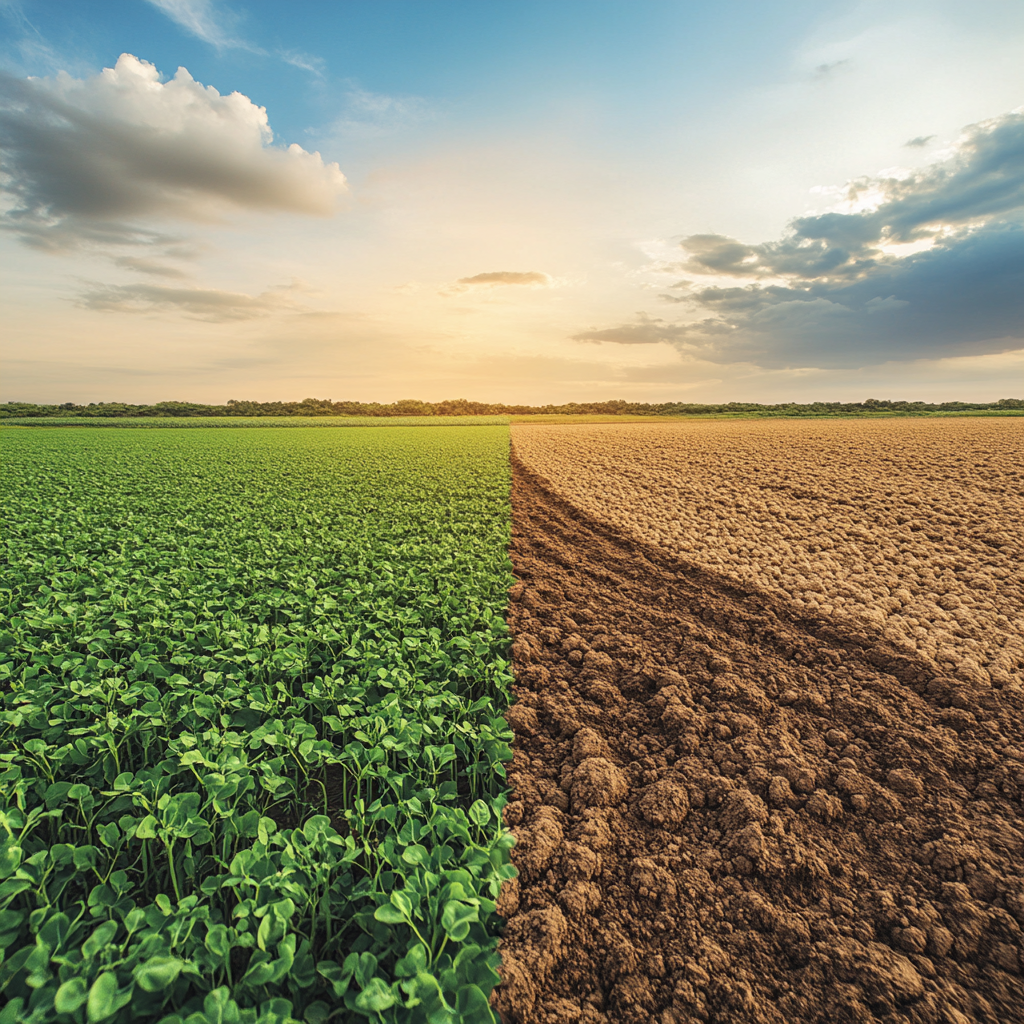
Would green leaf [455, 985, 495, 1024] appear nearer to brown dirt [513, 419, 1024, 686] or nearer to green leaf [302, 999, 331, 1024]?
green leaf [302, 999, 331, 1024]

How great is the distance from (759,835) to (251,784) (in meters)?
3.67

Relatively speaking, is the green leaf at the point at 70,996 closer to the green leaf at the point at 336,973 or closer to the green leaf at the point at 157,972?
the green leaf at the point at 157,972

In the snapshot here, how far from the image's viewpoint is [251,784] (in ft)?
12.4

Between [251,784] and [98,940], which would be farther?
[251,784]

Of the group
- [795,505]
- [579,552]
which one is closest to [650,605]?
[579,552]

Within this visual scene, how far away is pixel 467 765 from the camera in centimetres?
467

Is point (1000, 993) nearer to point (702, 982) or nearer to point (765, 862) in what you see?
point (765, 862)

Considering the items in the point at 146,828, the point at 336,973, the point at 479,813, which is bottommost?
the point at 336,973

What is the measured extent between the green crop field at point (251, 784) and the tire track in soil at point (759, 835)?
1.60 feet

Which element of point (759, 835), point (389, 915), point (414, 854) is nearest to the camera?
point (389, 915)

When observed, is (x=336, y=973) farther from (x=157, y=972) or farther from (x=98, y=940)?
(x=98, y=940)

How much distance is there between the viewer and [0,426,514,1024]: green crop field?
268 centimetres

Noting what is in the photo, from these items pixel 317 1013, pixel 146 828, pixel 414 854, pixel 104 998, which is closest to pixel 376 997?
pixel 317 1013

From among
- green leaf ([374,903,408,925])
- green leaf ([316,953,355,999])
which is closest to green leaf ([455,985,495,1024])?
green leaf ([374,903,408,925])
